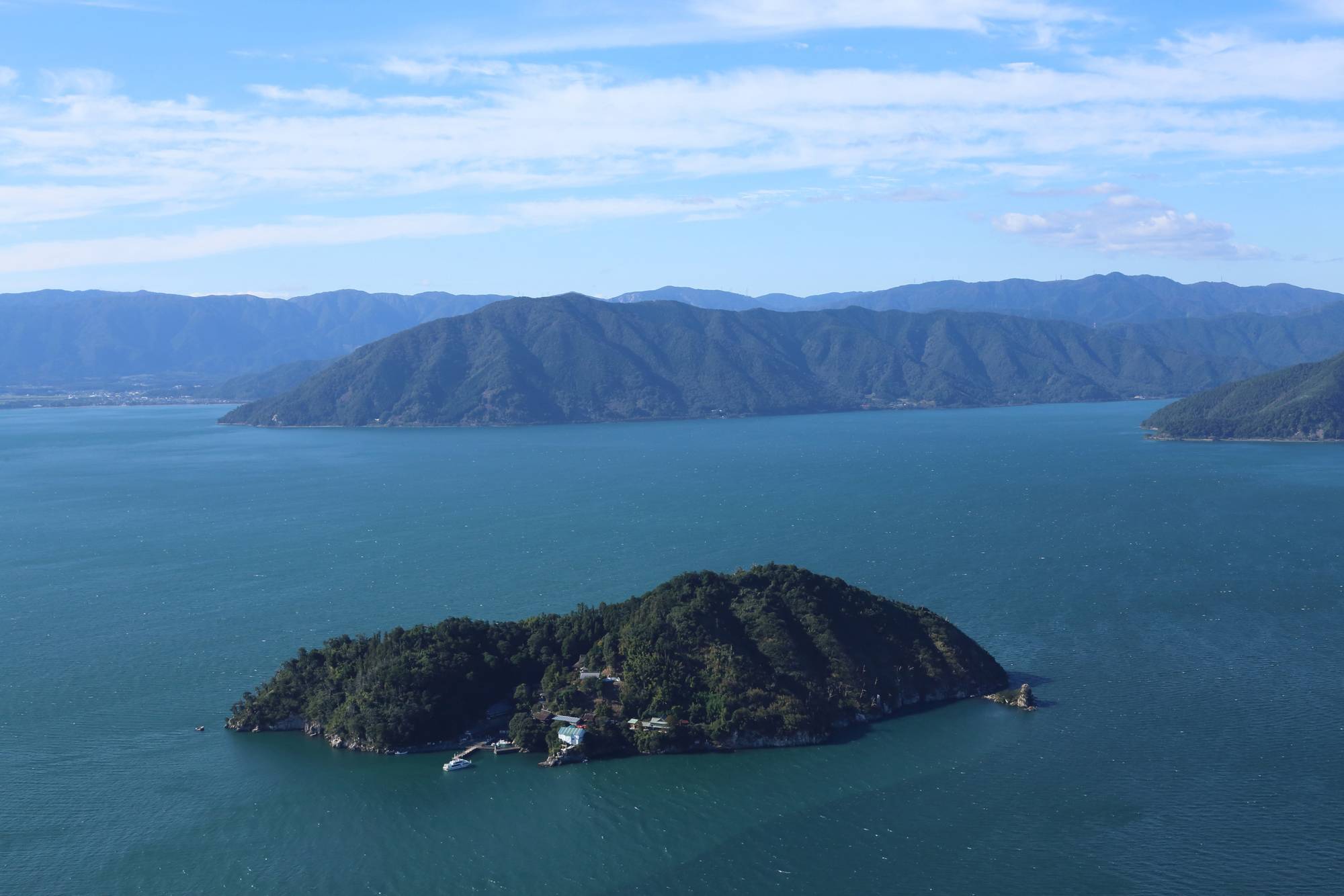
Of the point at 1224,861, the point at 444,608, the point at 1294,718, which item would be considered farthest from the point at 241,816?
the point at 1294,718

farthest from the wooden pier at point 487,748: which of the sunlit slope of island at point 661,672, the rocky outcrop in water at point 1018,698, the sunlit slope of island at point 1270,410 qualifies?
the sunlit slope of island at point 1270,410

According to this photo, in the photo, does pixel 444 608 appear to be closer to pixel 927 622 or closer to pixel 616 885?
pixel 927 622

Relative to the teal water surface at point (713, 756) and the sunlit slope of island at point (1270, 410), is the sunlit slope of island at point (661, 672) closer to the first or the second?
the teal water surface at point (713, 756)

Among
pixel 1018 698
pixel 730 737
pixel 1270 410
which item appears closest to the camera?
pixel 730 737

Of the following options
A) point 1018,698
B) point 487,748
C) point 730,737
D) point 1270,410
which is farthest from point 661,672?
point 1270,410

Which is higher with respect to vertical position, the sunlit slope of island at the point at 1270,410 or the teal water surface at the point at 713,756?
the sunlit slope of island at the point at 1270,410

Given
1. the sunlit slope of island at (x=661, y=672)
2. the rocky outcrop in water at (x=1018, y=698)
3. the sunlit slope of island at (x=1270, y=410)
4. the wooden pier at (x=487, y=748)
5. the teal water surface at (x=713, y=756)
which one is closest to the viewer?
the teal water surface at (x=713, y=756)

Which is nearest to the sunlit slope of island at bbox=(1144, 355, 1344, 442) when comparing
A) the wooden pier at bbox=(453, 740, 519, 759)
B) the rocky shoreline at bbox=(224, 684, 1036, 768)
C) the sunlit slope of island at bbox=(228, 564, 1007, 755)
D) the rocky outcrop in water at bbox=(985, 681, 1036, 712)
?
the sunlit slope of island at bbox=(228, 564, 1007, 755)

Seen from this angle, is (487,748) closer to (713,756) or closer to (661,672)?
(661,672)
